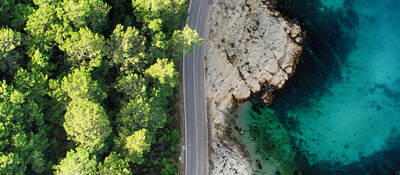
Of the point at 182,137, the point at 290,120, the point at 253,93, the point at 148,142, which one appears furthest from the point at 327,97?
the point at 148,142

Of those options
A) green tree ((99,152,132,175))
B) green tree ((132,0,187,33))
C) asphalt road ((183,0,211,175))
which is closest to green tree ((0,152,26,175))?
green tree ((99,152,132,175))

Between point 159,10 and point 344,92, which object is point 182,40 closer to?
point 159,10

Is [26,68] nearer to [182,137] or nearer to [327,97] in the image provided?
[182,137]

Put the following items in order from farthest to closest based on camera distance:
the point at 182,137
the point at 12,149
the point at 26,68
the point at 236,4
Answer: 1. the point at 236,4
2. the point at 182,137
3. the point at 26,68
4. the point at 12,149

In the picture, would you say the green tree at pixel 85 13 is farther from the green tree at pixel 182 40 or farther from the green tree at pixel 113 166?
the green tree at pixel 113 166

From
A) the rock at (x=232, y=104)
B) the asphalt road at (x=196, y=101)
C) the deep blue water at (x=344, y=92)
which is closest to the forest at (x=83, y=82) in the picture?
the asphalt road at (x=196, y=101)

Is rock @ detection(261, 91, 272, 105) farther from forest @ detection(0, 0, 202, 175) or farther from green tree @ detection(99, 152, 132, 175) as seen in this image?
green tree @ detection(99, 152, 132, 175)
